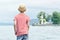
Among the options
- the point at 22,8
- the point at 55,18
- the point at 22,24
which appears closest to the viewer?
the point at 22,8

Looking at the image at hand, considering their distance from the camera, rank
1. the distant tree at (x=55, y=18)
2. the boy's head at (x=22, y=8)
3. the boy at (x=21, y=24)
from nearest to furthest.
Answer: the boy's head at (x=22, y=8)
the boy at (x=21, y=24)
the distant tree at (x=55, y=18)

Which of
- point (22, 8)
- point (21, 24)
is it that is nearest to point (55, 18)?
point (21, 24)

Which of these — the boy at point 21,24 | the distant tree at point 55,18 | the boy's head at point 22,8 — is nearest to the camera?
the boy's head at point 22,8

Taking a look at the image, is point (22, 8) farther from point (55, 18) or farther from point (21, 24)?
point (55, 18)

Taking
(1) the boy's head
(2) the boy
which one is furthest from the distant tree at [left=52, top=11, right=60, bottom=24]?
(1) the boy's head

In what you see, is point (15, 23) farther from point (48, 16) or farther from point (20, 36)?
point (48, 16)

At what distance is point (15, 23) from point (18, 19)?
A: 0.21 meters

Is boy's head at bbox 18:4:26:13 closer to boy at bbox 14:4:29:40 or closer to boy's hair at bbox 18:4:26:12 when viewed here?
boy's hair at bbox 18:4:26:12

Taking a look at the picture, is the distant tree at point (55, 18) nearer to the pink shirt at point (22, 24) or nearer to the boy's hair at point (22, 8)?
the pink shirt at point (22, 24)

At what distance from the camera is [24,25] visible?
29.0 ft

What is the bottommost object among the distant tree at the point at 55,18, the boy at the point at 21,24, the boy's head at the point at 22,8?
the distant tree at the point at 55,18

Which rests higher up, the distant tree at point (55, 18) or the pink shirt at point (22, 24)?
the pink shirt at point (22, 24)

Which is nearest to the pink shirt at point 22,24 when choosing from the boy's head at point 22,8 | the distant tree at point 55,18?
the boy's head at point 22,8

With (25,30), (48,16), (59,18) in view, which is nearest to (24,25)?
(25,30)
